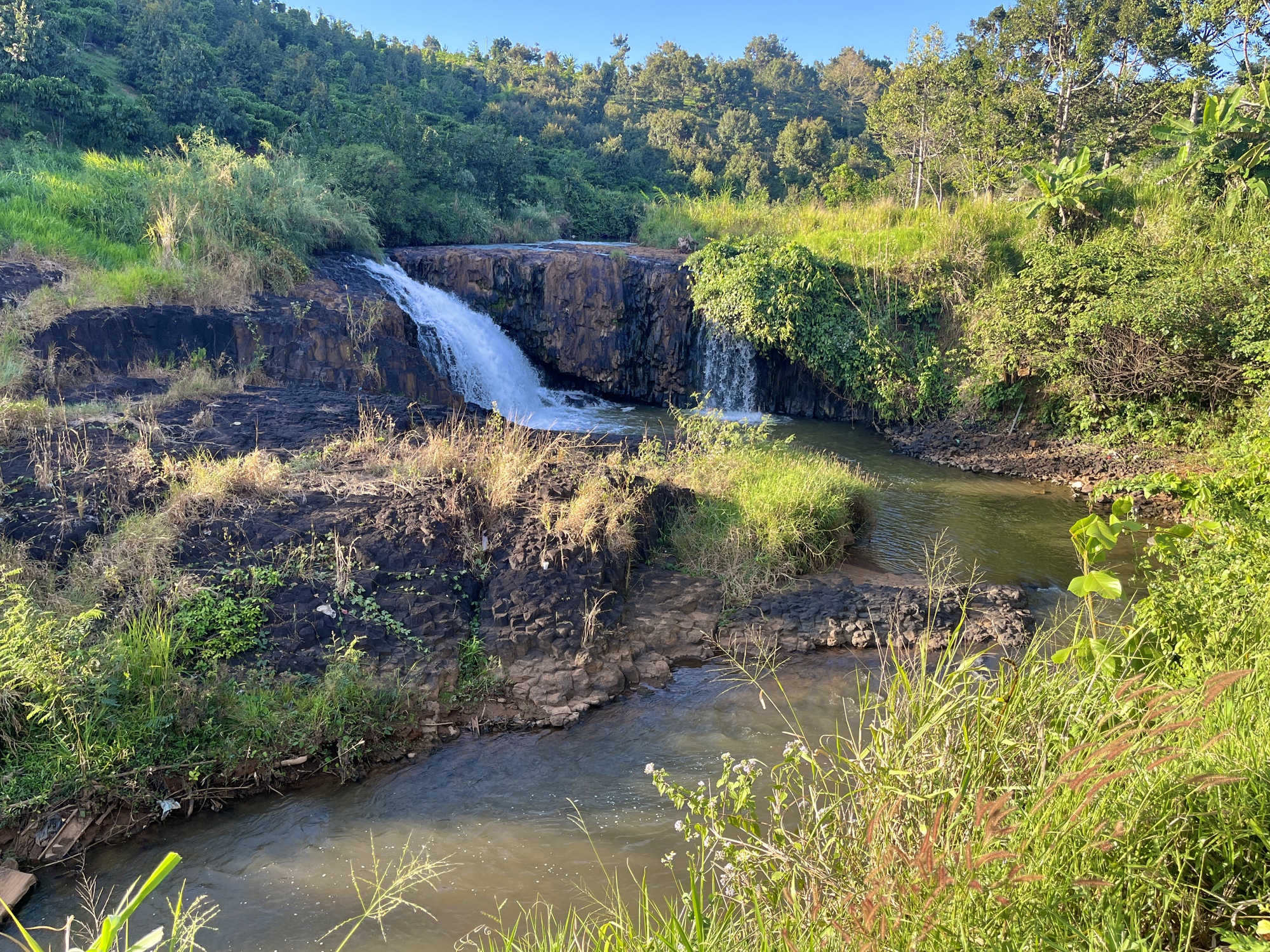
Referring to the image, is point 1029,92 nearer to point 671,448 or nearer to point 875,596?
point 671,448

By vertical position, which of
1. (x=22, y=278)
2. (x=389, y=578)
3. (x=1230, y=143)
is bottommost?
(x=389, y=578)

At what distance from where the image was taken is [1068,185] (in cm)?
1370

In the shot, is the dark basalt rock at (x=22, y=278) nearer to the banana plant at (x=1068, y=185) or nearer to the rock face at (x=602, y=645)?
the rock face at (x=602, y=645)

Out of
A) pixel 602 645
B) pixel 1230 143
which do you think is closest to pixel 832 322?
pixel 1230 143

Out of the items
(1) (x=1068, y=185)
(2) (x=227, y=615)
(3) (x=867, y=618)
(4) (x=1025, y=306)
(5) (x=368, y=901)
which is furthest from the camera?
(1) (x=1068, y=185)

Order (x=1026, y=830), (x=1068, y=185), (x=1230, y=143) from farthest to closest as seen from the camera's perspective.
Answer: (x=1230, y=143), (x=1068, y=185), (x=1026, y=830)

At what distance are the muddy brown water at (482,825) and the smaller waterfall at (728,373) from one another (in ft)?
28.5

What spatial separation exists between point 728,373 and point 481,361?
4454 millimetres

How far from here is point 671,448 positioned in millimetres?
9562

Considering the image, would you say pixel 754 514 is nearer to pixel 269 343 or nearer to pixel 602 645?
pixel 602 645

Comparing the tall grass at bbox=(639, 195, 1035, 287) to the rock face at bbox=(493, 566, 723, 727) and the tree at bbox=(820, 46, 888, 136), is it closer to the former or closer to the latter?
the rock face at bbox=(493, 566, 723, 727)

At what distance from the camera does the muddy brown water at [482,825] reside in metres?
3.87

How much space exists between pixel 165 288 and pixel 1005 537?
1119 centimetres

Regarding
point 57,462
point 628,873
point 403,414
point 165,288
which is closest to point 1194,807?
point 628,873
